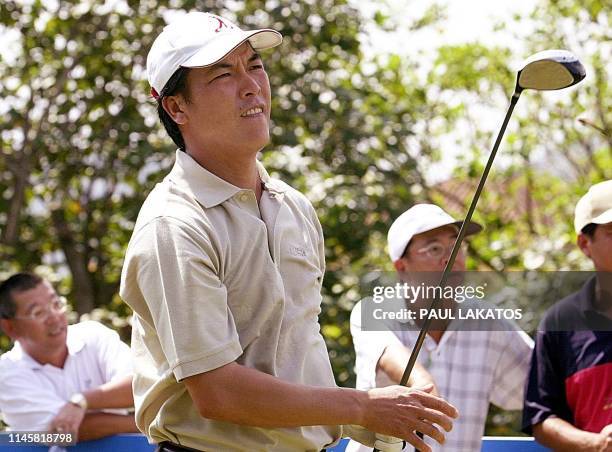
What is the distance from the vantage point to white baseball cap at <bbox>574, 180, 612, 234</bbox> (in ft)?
11.8

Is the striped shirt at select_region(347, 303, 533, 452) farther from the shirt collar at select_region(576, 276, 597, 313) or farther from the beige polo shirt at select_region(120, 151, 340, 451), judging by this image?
the beige polo shirt at select_region(120, 151, 340, 451)

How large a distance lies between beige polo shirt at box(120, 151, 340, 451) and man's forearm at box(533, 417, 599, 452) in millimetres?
1056

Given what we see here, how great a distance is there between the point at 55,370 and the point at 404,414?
2492 millimetres

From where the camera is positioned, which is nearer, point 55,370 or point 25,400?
point 25,400

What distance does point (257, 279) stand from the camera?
2.35 meters

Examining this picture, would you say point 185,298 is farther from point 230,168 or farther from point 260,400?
point 230,168

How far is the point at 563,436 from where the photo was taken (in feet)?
10.9

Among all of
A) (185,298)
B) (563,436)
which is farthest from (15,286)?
(185,298)

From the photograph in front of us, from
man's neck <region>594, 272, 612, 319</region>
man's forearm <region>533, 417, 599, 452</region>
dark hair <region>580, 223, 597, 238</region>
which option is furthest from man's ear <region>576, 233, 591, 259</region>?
man's forearm <region>533, 417, 599, 452</region>

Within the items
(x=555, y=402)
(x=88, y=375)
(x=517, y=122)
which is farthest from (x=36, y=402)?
(x=517, y=122)

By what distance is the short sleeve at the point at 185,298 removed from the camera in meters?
2.20

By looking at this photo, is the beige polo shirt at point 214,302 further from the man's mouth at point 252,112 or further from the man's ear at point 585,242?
the man's ear at point 585,242

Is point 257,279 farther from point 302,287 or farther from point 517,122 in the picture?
point 517,122

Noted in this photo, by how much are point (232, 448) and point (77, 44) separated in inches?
189
